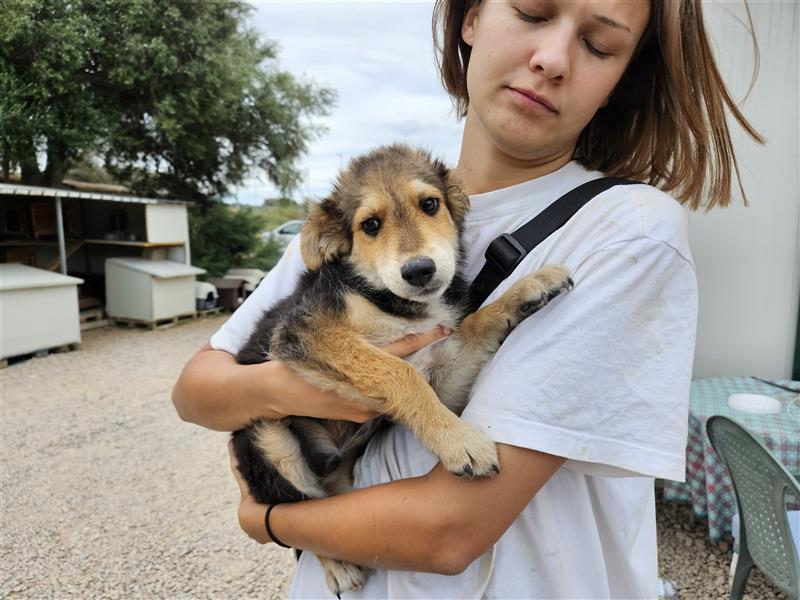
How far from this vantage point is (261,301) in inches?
84.4

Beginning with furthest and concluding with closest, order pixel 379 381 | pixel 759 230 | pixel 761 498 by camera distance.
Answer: pixel 759 230 < pixel 761 498 < pixel 379 381

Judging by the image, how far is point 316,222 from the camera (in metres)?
2.00

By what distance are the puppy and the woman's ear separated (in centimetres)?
47

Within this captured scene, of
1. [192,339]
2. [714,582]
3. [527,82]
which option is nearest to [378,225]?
[527,82]

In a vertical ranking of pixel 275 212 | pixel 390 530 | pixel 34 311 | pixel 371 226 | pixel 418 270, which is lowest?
pixel 34 311

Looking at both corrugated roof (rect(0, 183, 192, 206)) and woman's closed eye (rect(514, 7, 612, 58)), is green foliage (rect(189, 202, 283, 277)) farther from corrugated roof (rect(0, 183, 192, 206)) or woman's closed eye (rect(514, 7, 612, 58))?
woman's closed eye (rect(514, 7, 612, 58))

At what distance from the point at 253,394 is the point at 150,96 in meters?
15.7

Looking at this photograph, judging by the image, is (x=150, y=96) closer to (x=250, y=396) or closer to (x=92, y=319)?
(x=92, y=319)

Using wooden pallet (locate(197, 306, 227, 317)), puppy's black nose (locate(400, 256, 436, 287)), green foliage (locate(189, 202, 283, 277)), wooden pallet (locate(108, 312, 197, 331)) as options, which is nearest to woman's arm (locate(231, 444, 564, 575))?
puppy's black nose (locate(400, 256, 436, 287))

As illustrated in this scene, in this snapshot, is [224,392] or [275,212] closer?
[224,392]

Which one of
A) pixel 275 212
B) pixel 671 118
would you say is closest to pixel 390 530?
pixel 671 118

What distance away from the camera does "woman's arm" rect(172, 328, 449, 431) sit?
1.68 meters

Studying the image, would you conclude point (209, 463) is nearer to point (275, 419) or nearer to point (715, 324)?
point (275, 419)

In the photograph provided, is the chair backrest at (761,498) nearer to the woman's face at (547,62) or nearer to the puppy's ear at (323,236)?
the woman's face at (547,62)
